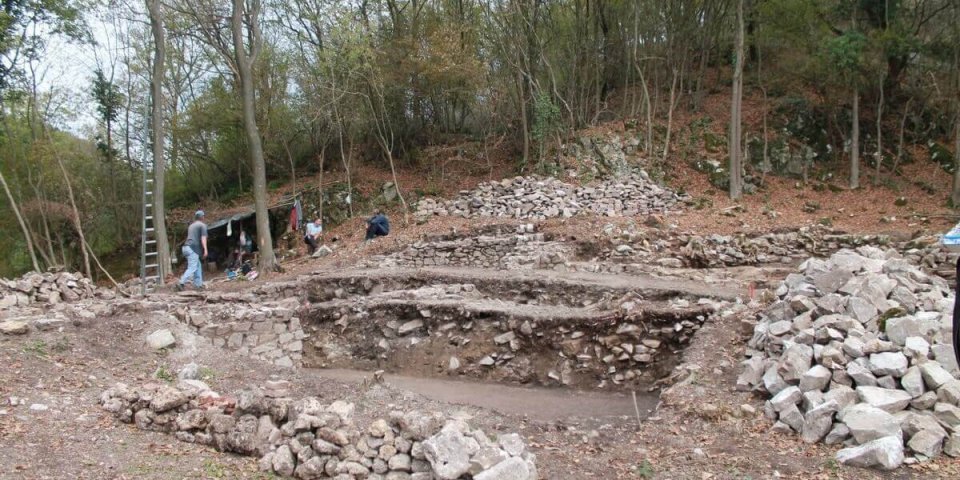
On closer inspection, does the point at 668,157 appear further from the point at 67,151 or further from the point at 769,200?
the point at 67,151

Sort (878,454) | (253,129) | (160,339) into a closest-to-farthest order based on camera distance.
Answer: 1. (878,454)
2. (160,339)
3. (253,129)

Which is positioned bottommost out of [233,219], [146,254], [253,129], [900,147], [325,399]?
[325,399]

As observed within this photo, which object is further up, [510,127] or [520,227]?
[510,127]

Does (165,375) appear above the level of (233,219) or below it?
below

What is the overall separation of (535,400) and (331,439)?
4077mm

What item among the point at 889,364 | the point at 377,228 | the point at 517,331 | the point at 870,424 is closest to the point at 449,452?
the point at 870,424

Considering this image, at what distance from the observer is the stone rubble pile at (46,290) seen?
10.1 meters

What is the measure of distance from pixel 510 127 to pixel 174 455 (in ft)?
64.8

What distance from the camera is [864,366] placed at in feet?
18.7

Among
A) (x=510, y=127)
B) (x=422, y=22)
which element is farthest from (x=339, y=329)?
(x=422, y=22)

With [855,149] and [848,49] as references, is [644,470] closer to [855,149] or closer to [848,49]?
[855,149]

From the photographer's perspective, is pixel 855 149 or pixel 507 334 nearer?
pixel 507 334

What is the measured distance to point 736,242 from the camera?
14.6 m

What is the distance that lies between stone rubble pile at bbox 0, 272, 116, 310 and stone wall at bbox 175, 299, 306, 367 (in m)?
2.50
